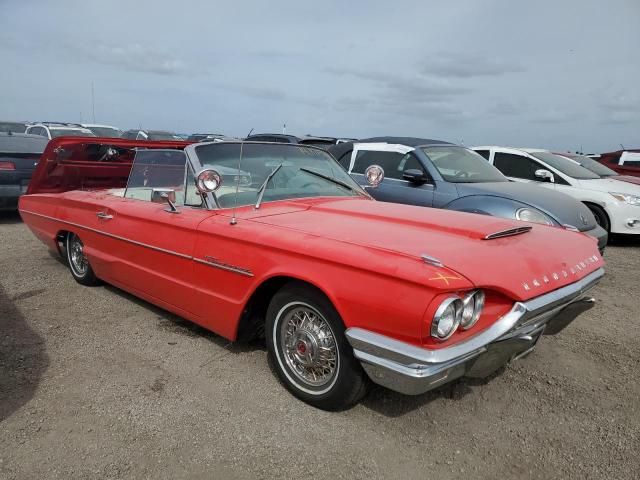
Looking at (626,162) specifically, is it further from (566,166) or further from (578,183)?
(578,183)

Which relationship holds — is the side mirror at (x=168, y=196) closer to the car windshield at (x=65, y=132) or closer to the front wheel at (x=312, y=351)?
the front wheel at (x=312, y=351)

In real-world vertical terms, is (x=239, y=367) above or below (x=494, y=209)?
below

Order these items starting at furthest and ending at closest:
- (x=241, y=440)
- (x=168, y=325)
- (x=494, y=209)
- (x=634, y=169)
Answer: (x=634, y=169)
(x=494, y=209)
(x=168, y=325)
(x=241, y=440)

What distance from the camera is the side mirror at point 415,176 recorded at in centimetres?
593

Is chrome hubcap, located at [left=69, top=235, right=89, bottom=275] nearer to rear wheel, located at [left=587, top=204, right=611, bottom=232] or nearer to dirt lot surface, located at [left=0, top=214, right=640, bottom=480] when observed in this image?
dirt lot surface, located at [left=0, top=214, right=640, bottom=480]

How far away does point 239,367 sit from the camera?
10.7ft

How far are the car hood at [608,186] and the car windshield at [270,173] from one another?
539 centimetres

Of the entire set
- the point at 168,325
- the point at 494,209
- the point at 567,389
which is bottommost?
the point at 168,325

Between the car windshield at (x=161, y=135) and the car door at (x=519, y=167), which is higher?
the car door at (x=519, y=167)

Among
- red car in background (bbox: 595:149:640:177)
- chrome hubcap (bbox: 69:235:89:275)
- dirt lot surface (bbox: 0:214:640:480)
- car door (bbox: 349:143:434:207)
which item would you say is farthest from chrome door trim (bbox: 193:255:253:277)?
red car in background (bbox: 595:149:640:177)

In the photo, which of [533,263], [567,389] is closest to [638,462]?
[567,389]

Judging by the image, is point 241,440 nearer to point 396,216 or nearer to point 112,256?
point 396,216

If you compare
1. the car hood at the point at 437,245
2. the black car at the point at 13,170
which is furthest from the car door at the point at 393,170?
the black car at the point at 13,170

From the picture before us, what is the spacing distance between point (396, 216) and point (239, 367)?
1.45 metres
